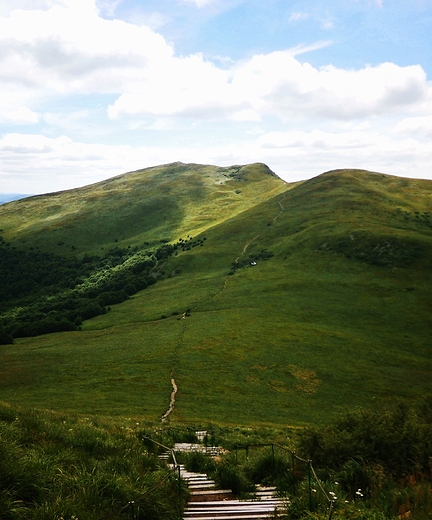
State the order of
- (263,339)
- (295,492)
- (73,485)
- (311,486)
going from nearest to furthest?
(73,485) → (311,486) → (295,492) → (263,339)

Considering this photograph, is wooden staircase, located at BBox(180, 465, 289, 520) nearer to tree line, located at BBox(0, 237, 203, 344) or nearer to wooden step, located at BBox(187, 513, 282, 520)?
wooden step, located at BBox(187, 513, 282, 520)

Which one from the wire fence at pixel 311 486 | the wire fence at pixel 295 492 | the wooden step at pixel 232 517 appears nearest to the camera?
the wire fence at pixel 295 492

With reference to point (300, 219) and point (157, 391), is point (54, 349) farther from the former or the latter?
point (300, 219)

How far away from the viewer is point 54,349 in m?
88.5

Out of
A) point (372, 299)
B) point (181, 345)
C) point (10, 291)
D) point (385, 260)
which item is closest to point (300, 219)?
point (385, 260)

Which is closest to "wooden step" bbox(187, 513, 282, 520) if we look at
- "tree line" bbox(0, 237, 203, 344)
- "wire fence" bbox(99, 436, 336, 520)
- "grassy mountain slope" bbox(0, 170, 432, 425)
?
"wire fence" bbox(99, 436, 336, 520)

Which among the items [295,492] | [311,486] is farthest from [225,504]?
[311,486]

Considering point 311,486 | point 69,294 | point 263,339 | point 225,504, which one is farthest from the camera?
point 69,294

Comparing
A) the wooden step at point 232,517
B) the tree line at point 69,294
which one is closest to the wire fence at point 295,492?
the wooden step at point 232,517

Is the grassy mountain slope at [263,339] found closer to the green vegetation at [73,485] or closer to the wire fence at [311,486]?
the wire fence at [311,486]

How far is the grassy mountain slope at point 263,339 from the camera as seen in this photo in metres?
57.4

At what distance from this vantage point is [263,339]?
266 ft

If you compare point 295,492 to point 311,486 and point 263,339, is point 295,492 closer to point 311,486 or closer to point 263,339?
point 311,486

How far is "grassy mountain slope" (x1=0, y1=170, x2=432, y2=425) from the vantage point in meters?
57.4
